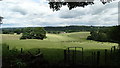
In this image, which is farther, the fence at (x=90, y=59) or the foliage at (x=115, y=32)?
the foliage at (x=115, y=32)

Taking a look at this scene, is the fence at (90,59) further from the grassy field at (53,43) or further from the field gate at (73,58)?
the grassy field at (53,43)

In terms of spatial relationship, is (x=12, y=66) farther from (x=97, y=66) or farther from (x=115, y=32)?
(x=115, y=32)

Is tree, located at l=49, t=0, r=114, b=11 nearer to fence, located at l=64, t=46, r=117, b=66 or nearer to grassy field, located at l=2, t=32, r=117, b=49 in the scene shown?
fence, located at l=64, t=46, r=117, b=66

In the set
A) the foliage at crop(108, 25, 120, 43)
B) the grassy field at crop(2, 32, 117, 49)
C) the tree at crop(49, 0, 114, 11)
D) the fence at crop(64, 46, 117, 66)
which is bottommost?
the grassy field at crop(2, 32, 117, 49)

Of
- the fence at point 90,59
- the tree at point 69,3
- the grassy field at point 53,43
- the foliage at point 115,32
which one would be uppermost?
the tree at point 69,3

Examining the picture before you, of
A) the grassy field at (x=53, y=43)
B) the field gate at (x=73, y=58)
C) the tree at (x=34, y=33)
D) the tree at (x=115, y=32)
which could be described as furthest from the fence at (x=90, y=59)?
the tree at (x=34, y=33)

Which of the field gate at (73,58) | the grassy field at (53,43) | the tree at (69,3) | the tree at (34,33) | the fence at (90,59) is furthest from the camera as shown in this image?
the tree at (34,33)

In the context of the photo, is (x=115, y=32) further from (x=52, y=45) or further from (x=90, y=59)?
(x=52, y=45)

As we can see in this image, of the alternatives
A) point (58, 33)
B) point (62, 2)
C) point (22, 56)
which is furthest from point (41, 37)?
point (22, 56)

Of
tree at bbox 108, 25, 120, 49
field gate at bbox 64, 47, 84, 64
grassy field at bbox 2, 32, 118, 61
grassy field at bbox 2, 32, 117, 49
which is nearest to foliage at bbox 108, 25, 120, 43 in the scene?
tree at bbox 108, 25, 120, 49

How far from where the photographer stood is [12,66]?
52.0ft

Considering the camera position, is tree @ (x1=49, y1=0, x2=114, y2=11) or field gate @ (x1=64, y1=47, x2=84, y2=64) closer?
field gate @ (x1=64, y1=47, x2=84, y2=64)

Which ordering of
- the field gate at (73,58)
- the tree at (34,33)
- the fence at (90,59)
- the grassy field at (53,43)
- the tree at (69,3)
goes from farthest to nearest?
1. the tree at (34,33)
2. the grassy field at (53,43)
3. the tree at (69,3)
4. the field gate at (73,58)
5. the fence at (90,59)

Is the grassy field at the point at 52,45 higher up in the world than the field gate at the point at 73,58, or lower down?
lower down
